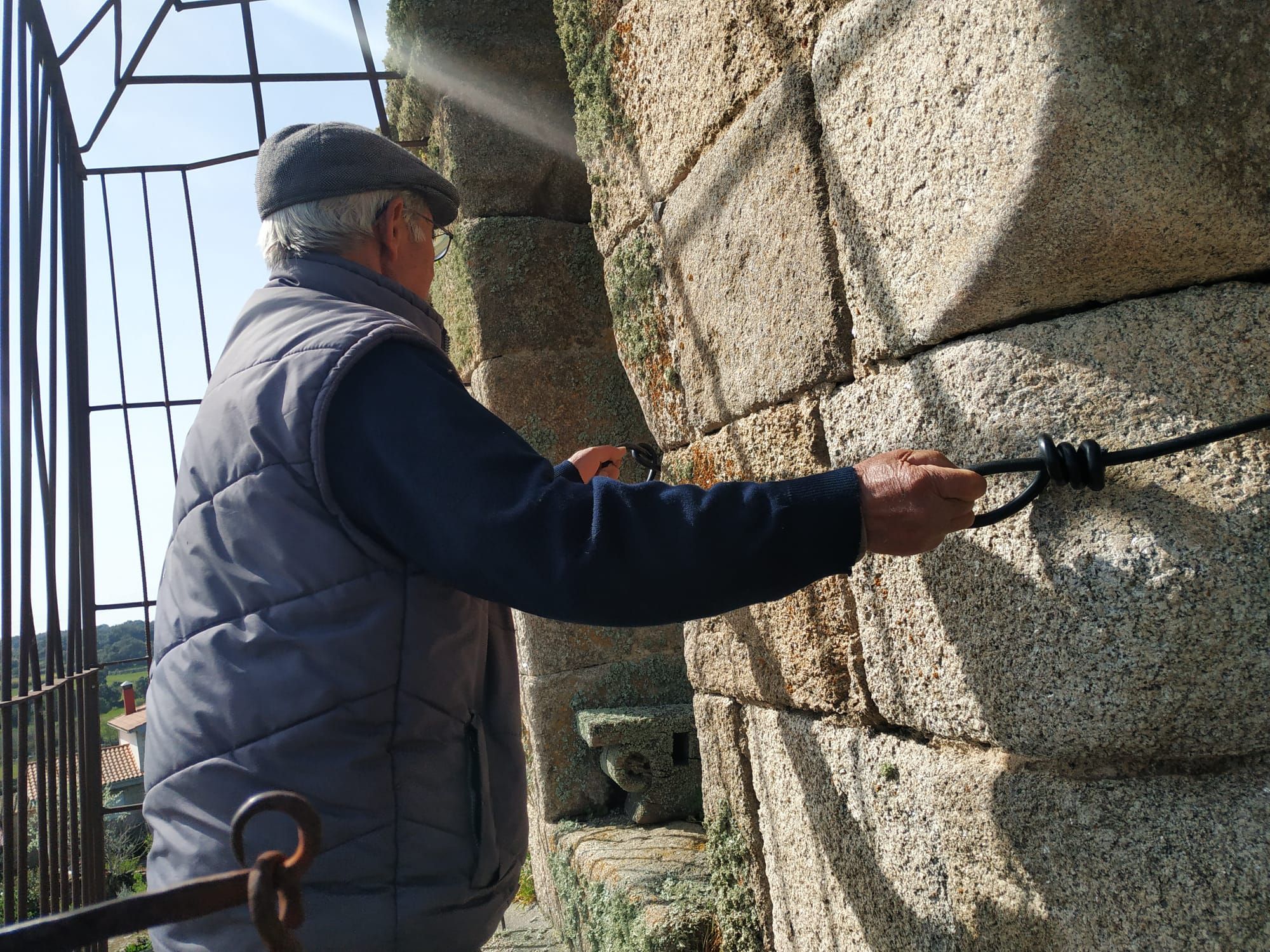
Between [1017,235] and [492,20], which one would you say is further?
[492,20]

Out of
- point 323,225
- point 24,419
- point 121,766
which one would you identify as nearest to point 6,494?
point 24,419

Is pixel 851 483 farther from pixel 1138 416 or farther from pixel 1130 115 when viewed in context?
pixel 1130 115

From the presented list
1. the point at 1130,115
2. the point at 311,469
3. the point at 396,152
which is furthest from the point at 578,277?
the point at 1130,115

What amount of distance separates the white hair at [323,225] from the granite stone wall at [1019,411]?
23.4 inches

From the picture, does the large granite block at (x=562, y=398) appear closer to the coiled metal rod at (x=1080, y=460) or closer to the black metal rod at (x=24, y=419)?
the black metal rod at (x=24, y=419)

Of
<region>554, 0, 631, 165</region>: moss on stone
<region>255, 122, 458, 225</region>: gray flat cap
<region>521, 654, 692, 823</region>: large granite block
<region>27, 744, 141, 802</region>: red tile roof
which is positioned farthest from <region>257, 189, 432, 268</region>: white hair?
<region>27, 744, 141, 802</region>: red tile roof

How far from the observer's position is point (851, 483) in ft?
3.91

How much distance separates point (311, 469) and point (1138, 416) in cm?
101

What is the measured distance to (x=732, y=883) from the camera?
211 centimetres

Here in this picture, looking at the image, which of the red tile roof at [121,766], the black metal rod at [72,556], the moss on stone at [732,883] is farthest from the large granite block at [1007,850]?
the red tile roof at [121,766]

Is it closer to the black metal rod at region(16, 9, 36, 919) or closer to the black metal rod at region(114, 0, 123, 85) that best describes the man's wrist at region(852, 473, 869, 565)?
the black metal rod at region(16, 9, 36, 919)

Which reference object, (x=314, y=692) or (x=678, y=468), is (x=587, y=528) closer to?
(x=314, y=692)

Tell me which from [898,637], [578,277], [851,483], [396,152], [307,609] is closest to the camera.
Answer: [851,483]

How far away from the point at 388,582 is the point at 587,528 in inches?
12.2
